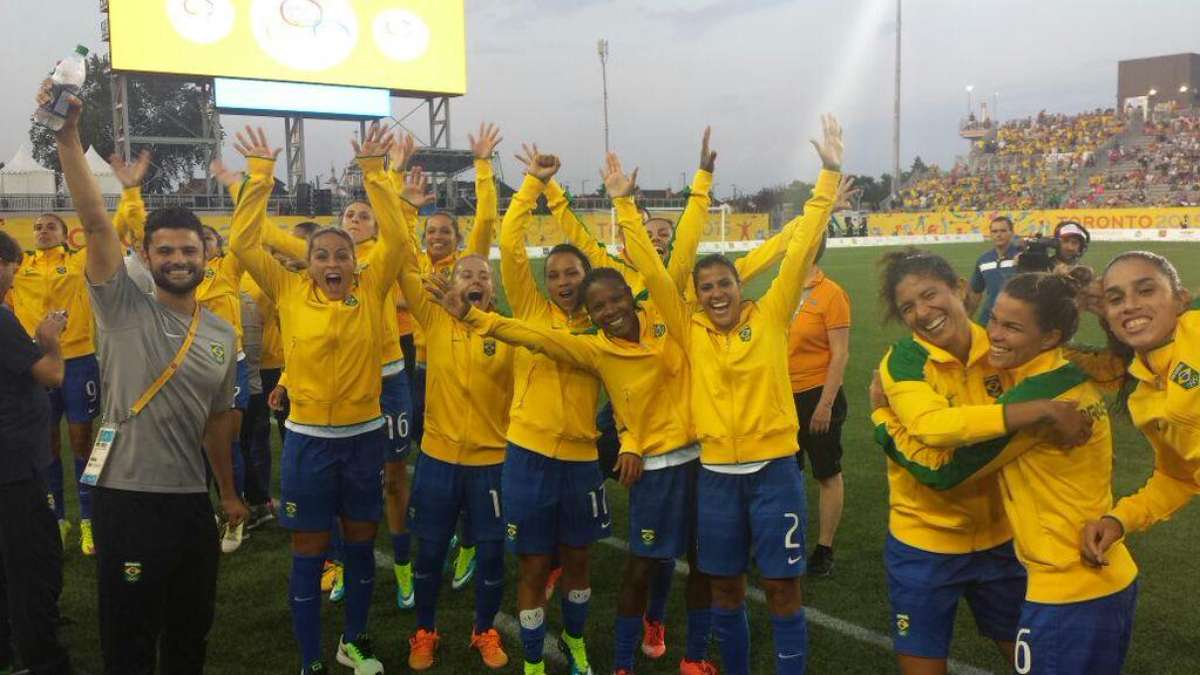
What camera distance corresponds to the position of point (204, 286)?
6.07 m

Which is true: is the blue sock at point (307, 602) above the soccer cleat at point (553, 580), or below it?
above

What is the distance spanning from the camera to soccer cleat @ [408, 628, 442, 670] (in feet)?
14.1

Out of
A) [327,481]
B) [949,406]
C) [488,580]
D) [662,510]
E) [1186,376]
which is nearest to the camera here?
[1186,376]

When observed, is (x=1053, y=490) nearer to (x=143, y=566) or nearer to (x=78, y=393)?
(x=143, y=566)

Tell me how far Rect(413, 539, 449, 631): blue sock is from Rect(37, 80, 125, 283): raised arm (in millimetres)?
1940

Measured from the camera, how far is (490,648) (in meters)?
4.36

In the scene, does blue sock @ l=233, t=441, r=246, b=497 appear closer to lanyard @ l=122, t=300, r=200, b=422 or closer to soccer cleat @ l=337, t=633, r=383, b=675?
soccer cleat @ l=337, t=633, r=383, b=675

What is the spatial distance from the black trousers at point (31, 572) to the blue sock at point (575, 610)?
7.04ft

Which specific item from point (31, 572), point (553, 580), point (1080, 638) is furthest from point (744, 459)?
point (31, 572)

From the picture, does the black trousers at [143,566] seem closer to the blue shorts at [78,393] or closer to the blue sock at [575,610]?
the blue sock at [575,610]

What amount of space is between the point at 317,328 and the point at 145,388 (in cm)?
97

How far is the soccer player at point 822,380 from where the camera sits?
206 inches

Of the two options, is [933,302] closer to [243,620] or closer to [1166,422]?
[1166,422]

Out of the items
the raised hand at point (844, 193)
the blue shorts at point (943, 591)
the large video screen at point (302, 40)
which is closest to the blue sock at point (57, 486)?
the raised hand at point (844, 193)
